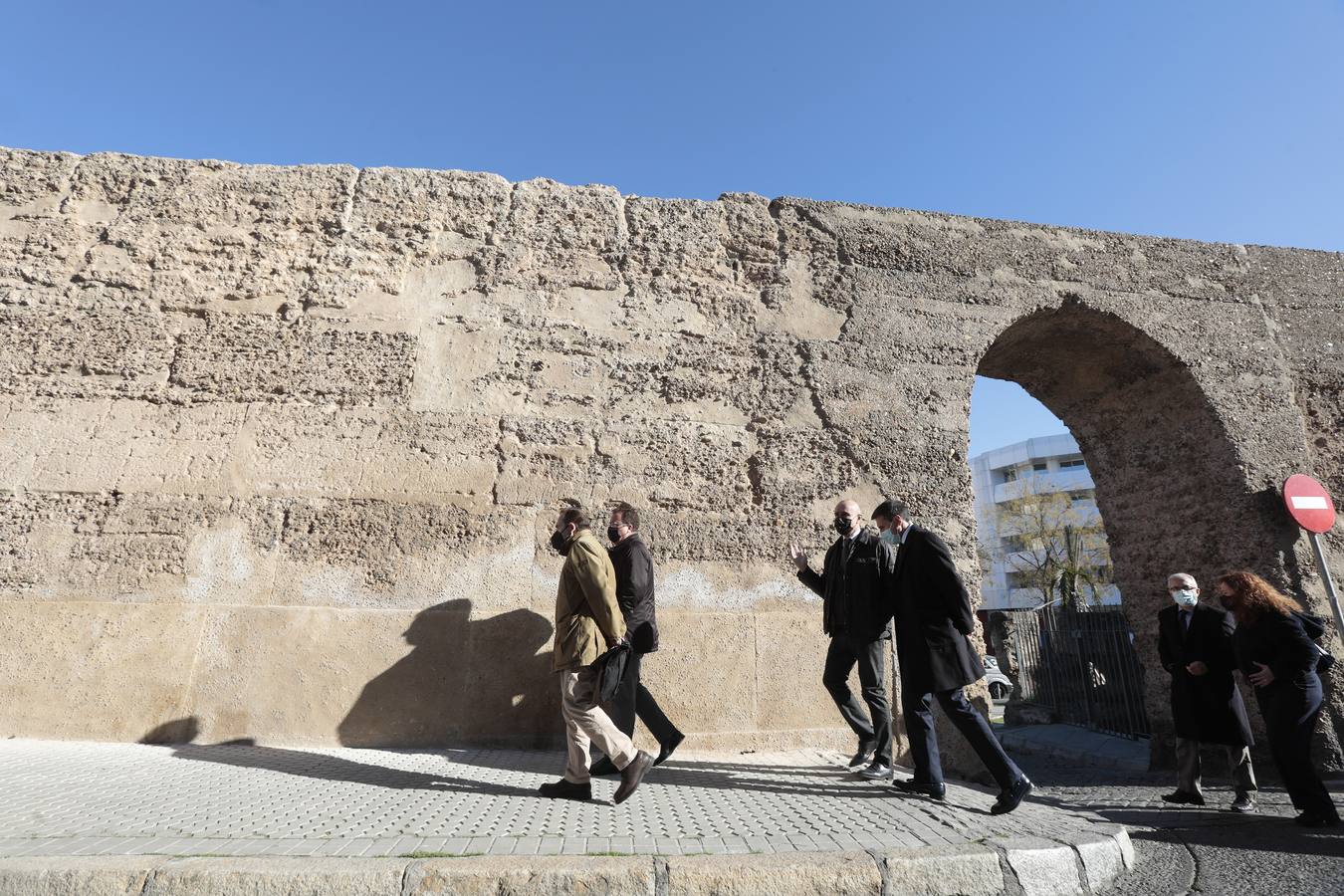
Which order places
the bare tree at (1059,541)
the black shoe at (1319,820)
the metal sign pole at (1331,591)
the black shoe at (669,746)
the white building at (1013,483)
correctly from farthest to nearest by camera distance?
the white building at (1013,483), the bare tree at (1059,541), the metal sign pole at (1331,591), the black shoe at (669,746), the black shoe at (1319,820)

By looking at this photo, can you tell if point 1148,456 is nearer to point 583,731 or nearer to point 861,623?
point 861,623

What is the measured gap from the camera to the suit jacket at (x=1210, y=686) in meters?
4.31

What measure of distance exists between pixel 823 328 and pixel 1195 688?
3.39 meters

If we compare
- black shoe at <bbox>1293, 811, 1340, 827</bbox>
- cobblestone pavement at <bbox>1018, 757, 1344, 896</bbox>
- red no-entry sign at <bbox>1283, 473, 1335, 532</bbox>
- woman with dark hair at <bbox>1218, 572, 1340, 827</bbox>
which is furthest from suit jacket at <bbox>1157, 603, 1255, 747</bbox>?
red no-entry sign at <bbox>1283, 473, 1335, 532</bbox>

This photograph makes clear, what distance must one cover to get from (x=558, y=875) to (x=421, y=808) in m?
0.95

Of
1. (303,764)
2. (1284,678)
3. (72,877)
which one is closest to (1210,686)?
(1284,678)

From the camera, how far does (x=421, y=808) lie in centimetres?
295

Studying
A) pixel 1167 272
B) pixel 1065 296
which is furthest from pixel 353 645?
pixel 1167 272

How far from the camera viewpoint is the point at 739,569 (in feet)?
16.0

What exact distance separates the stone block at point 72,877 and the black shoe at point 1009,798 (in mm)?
3237

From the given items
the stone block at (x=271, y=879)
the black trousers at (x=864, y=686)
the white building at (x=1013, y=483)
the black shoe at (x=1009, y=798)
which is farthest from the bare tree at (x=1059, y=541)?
the stone block at (x=271, y=879)

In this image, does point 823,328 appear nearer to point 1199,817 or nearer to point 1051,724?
point 1199,817

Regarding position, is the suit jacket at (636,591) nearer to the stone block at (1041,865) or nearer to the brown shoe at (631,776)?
the brown shoe at (631,776)

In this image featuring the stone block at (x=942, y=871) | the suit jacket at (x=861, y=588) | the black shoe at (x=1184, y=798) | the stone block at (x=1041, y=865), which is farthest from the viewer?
the black shoe at (x=1184, y=798)
